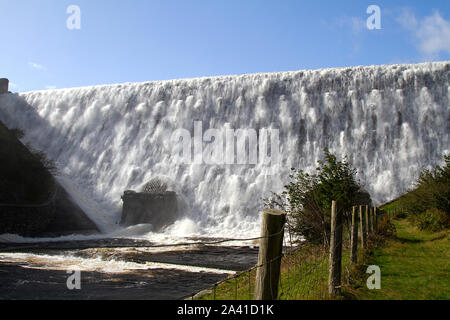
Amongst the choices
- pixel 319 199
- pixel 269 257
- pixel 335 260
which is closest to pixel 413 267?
pixel 335 260

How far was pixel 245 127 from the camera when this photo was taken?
1064 inches

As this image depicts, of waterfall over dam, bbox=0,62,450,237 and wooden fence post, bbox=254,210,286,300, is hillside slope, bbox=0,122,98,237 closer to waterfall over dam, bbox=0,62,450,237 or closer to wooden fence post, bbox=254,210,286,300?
waterfall over dam, bbox=0,62,450,237

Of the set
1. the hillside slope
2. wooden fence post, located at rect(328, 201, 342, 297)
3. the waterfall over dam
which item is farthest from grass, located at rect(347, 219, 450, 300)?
the hillside slope

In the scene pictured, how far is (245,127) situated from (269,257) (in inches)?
923

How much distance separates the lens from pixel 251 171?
962 inches

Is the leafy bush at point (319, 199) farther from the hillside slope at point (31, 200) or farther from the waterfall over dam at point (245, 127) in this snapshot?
the hillside slope at point (31, 200)

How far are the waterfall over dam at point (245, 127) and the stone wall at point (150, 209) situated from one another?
2.65 ft

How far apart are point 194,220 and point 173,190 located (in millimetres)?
2934

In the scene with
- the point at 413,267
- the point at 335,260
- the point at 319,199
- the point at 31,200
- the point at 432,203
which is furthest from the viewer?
the point at 31,200

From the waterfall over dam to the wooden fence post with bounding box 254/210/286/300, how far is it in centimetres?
1655

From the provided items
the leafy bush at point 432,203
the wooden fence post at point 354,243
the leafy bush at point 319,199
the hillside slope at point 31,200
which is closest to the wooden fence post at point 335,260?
the wooden fence post at point 354,243

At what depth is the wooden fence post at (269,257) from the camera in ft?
12.5

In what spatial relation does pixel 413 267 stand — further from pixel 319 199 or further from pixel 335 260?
pixel 319 199
